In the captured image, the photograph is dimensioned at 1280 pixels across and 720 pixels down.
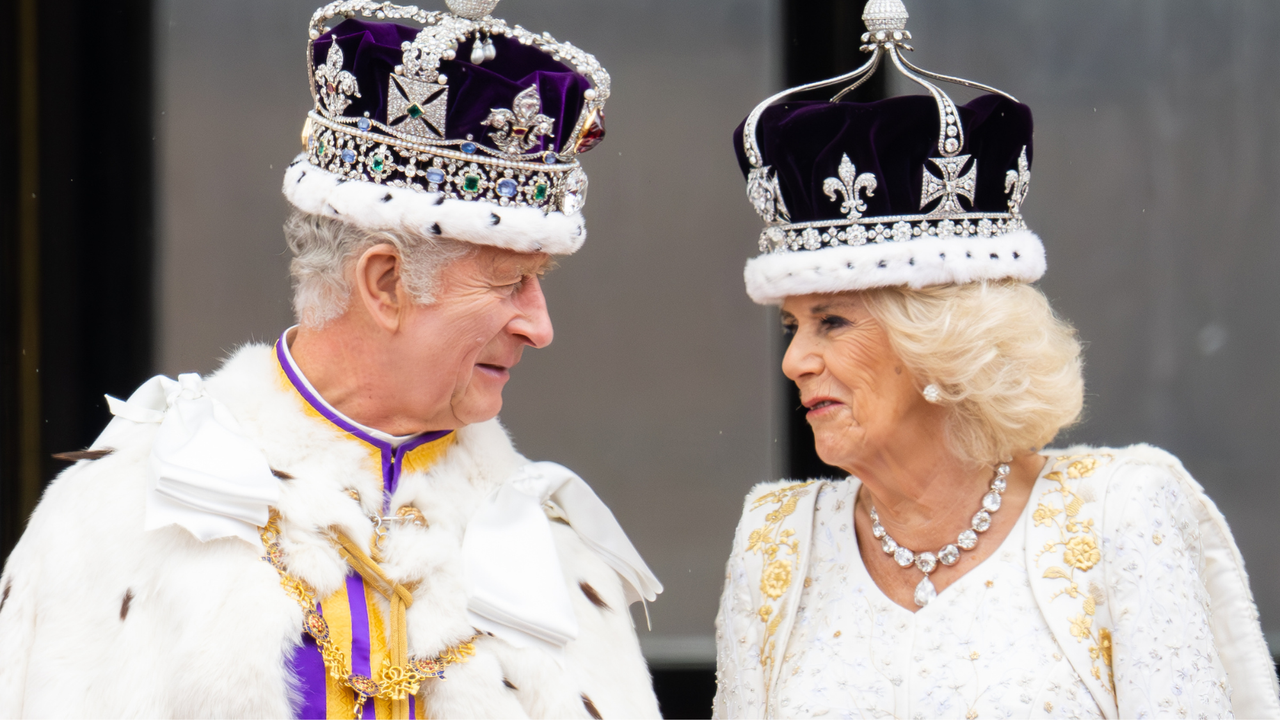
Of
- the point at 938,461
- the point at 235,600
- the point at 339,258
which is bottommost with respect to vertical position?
the point at 235,600

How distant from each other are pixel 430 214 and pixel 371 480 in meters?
0.46

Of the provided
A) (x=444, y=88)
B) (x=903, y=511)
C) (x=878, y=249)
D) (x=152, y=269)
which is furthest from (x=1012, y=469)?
(x=152, y=269)

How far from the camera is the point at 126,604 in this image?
1.94 meters

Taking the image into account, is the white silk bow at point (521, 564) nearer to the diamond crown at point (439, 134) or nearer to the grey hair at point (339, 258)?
the grey hair at point (339, 258)

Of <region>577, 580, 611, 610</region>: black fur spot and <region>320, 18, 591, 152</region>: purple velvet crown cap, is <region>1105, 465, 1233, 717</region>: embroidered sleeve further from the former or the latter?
<region>320, 18, 591, 152</region>: purple velvet crown cap

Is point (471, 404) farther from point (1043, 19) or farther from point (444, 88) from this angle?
point (1043, 19)

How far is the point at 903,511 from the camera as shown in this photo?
248 centimetres

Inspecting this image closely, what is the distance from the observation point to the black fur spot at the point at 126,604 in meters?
1.94

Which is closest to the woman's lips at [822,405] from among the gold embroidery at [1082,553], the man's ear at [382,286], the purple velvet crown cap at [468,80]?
the gold embroidery at [1082,553]

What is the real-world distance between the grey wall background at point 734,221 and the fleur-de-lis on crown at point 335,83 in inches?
61.7

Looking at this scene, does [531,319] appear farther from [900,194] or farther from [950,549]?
[950,549]

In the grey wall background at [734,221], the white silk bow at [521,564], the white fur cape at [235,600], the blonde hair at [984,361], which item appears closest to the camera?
the white fur cape at [235,600]

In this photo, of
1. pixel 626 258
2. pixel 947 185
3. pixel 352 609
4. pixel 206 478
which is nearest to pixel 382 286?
pixel 206 478

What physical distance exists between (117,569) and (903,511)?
1440 millimetres
